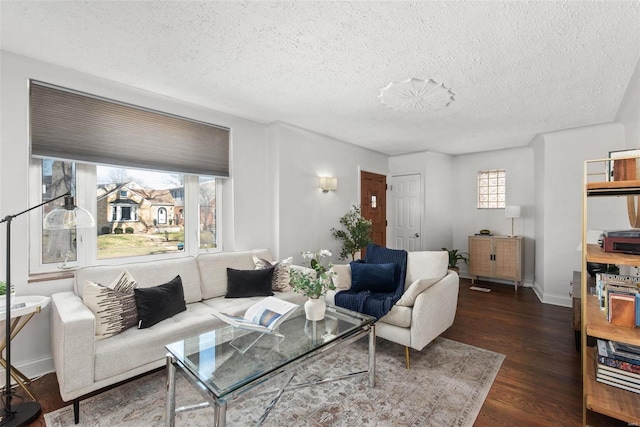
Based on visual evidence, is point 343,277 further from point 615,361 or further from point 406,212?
point 406,212

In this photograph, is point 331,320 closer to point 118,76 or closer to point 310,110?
point 310,110

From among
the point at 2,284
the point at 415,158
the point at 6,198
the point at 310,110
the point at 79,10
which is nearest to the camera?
the point at 79,10

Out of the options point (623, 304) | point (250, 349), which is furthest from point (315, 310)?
point (623, 304)

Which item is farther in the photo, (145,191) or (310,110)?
(310,110)

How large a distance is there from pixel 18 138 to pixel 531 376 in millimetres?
4249

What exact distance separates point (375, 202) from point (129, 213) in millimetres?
3904

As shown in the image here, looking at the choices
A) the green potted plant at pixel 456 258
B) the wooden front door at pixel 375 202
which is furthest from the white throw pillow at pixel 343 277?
the green potted plant at pixel 456 258

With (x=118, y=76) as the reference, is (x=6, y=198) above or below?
below

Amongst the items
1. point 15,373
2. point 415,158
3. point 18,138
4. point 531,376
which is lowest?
Answer: point 531,376

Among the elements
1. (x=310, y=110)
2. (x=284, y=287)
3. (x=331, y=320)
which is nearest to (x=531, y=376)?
(x=331, y=320)

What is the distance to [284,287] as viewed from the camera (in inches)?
126

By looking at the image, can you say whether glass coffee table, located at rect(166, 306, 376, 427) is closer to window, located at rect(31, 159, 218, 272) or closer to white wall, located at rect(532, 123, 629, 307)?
window, located at rect(31, 159, 218, 272)

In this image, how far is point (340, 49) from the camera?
2107 millimetres

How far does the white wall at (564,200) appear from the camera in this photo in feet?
12.9
